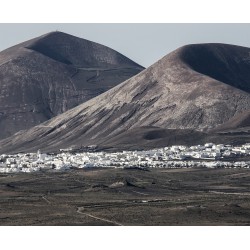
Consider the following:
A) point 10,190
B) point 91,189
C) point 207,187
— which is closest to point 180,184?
point 207,187

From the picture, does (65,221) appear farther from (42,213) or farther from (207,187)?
(207,187)

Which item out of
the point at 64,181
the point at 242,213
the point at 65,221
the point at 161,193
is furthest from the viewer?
the point at 64,181

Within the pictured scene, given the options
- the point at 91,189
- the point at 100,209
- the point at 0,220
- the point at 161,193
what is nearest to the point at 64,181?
the point at 91,189

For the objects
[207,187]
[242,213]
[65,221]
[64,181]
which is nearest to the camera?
[65,221]

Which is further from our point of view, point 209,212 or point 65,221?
point 209,212

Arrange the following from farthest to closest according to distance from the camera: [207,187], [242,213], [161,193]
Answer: [207,187] → [161,193] → [242,213]

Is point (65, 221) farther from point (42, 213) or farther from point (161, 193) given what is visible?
point (161, 193)
